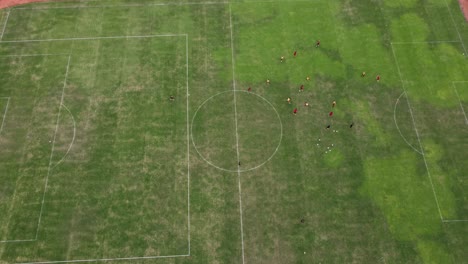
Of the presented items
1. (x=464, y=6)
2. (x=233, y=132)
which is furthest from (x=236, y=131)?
(x=464, y=6)

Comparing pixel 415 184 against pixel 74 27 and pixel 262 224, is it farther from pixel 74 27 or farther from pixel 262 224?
pixel 74 27

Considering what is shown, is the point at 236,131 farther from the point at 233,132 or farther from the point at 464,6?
the point at 464,6

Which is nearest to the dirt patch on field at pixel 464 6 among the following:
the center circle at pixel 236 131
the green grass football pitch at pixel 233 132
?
the green grass football pitch at pixel 233 132

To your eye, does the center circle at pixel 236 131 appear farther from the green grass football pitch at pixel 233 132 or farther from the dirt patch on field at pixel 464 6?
the dirt patch on field at pixel 464 6

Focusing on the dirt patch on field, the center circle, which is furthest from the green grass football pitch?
the dirt patch on field

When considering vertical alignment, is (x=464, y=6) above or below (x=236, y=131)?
above

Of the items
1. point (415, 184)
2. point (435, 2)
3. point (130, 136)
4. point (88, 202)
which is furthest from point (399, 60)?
point (88, 202)
